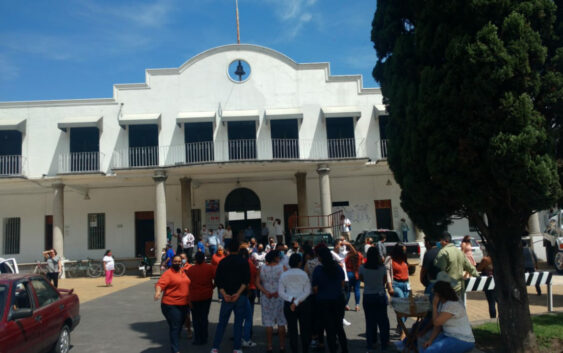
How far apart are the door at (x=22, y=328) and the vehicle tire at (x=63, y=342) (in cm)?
66

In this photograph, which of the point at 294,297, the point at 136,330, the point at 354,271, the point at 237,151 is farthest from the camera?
the point at 237,151

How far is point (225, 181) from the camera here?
21312 mm

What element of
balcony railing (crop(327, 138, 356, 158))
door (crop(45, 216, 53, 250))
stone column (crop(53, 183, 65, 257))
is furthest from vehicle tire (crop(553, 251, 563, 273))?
door (crop(45, 216, 53, 250))

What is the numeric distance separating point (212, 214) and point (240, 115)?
18.4 ft

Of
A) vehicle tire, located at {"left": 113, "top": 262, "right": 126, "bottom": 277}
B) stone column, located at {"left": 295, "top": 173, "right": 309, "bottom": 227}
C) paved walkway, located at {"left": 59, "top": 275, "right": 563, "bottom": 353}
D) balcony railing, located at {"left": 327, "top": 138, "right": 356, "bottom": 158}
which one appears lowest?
paved walkway, located at {"left": 59, "top": 275, "right": 563, "bottom": 353}

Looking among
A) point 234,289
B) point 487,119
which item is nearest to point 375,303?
point 234,289

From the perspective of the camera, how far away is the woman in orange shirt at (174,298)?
6273mm

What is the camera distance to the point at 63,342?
639 centimetres

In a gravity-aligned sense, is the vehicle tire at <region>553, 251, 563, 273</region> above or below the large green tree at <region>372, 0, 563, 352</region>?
below

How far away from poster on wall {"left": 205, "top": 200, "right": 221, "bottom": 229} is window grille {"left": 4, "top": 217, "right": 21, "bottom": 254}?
990 centimetres

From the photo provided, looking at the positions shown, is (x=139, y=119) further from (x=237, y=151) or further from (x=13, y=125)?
(x=13, y=125)

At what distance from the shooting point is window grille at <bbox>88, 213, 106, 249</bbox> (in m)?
21.3

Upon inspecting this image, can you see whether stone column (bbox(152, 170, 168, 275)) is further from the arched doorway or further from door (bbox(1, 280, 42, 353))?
door (bbox(1, 280, 42, 353))

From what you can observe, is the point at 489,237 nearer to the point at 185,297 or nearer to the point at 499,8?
the point at 499,8
